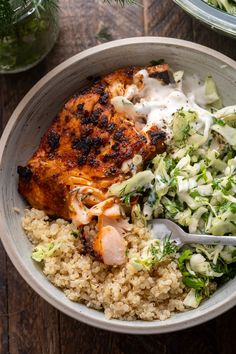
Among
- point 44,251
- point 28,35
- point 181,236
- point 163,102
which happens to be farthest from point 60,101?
point 181,236

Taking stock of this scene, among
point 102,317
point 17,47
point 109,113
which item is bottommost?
point 102,317

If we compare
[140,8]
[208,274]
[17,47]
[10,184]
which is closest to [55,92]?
[17,47]

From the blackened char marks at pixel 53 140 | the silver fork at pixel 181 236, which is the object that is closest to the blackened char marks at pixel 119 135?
the blackened char marks at pixel 53 140

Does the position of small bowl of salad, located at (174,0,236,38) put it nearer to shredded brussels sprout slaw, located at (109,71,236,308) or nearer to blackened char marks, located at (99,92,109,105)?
shredded brussels sprout slaw, located at (109,71,236,308)

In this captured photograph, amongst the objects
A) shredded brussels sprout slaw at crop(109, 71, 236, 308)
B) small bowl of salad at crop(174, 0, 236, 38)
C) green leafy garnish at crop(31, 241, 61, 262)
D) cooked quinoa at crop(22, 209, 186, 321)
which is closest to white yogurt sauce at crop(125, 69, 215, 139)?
shredded brussels sprout slaw at crop(109, 71, 236, 308)

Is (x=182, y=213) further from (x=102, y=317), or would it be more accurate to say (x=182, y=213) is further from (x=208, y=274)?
(x=102, y=317)
